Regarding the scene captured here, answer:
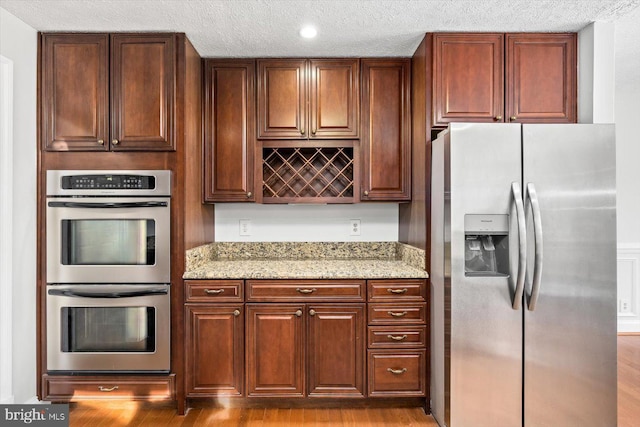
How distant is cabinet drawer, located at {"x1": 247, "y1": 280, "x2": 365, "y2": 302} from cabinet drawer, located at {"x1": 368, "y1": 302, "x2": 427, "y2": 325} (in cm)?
12

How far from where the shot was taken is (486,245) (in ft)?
7.29

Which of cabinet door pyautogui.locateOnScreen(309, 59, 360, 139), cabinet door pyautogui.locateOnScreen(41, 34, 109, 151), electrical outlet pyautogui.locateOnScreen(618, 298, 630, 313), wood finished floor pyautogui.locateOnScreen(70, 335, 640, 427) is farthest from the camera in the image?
electrical outlet pyautogui.locateOnScreen(618, 298, 630, 313)

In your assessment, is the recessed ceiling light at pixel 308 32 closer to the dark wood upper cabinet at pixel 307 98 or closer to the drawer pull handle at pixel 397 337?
the dark wood upper cabinet at pixel 307 98

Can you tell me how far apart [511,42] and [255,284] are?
2194 millimetres

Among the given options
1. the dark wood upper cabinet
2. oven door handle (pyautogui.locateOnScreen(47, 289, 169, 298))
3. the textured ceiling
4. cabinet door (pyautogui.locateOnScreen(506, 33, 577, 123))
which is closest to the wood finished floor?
oven door handle (pyautogui.locateOnScreen(47, 289, 169, 298))

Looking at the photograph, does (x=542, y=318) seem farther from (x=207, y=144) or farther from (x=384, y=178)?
(x=207, y=144)

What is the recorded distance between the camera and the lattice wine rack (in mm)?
2938

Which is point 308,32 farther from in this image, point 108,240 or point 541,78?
point 108,240

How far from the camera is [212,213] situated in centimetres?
312

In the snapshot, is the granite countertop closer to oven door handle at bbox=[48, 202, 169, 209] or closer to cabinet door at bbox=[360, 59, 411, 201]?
oven door handle at bbox=[48, 202, 169, 209]

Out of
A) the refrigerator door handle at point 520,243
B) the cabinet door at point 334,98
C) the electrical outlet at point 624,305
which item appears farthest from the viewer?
the electrical outlet at point 624,305

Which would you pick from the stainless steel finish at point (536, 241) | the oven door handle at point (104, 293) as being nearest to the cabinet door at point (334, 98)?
the stainless steel finish at point (536, 241)

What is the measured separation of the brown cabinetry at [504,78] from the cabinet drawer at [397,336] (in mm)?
1303

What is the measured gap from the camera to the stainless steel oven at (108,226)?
7.93ft
